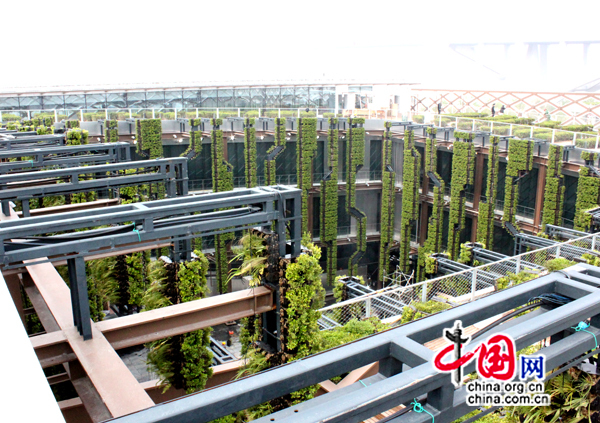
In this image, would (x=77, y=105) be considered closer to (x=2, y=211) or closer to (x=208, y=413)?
(x=2, y=211)

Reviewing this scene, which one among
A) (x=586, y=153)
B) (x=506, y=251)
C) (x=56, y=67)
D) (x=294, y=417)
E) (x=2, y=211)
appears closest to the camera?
(x=294, y=417)

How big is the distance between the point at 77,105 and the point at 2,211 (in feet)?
74.9

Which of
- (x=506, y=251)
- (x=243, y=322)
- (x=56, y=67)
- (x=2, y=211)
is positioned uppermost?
(x=56, y=67)

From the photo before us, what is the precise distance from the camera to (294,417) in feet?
8.13

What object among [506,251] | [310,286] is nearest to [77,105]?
[506,251]

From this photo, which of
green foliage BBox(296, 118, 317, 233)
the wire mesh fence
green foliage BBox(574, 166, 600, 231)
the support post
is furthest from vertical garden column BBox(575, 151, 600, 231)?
the support post

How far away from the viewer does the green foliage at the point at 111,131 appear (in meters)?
27.7

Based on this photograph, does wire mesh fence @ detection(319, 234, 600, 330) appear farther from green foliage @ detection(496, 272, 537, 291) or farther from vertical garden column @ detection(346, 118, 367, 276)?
vertical garden column @ detection(346, 118, 367, 276)

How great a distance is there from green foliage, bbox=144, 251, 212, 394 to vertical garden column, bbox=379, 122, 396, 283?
2169cm

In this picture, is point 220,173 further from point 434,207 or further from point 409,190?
point 434,207

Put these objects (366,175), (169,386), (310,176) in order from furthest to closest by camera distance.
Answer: (366,175) → (310,176) → (169,386)

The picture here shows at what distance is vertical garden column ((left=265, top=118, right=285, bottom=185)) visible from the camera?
29.9m

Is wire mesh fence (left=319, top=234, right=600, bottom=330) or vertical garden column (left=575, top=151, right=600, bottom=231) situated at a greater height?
vertical garden column (left=575, top=151, right=600, bottom=231)

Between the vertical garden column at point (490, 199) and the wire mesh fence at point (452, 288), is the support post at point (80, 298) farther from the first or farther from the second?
the vertical garden column at point (490, 199)
